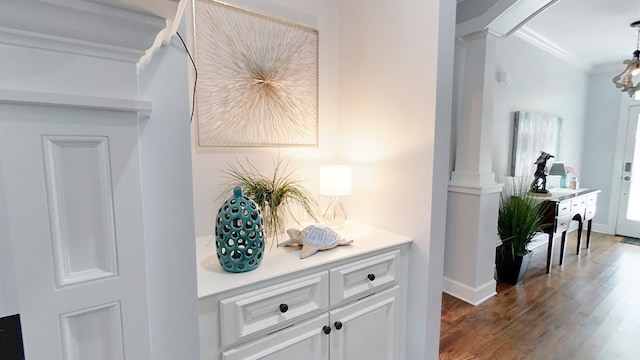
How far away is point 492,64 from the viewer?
244 cm

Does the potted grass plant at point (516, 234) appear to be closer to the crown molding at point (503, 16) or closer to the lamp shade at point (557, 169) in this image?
the lamp shade at point (557, 169)

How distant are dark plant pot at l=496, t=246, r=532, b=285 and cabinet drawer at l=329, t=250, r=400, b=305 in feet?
6.67

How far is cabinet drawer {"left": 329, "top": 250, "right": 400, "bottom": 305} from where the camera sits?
1.28 m

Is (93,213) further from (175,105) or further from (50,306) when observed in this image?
(175,105)

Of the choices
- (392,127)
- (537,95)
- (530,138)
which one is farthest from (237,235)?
(537,95)

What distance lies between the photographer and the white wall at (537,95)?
3121 mm

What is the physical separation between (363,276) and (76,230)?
1.11 meters

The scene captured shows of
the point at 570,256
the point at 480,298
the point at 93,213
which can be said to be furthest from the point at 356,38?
the point at 570,256

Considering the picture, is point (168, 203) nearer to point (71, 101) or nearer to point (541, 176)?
point (71, 101)

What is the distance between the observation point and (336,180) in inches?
64.2

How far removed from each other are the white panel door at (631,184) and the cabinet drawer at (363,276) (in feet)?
17.1

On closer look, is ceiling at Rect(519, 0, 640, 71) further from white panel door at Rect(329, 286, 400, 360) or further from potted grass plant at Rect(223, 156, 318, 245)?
white panel door at Rect(329, 286, 400, 360)

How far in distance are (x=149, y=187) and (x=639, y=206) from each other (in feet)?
20.9


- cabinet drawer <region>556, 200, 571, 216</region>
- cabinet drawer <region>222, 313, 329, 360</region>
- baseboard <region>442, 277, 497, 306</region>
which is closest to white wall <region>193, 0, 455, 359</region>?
cabinet drawer <region>222, 313, 329, 360</region>
